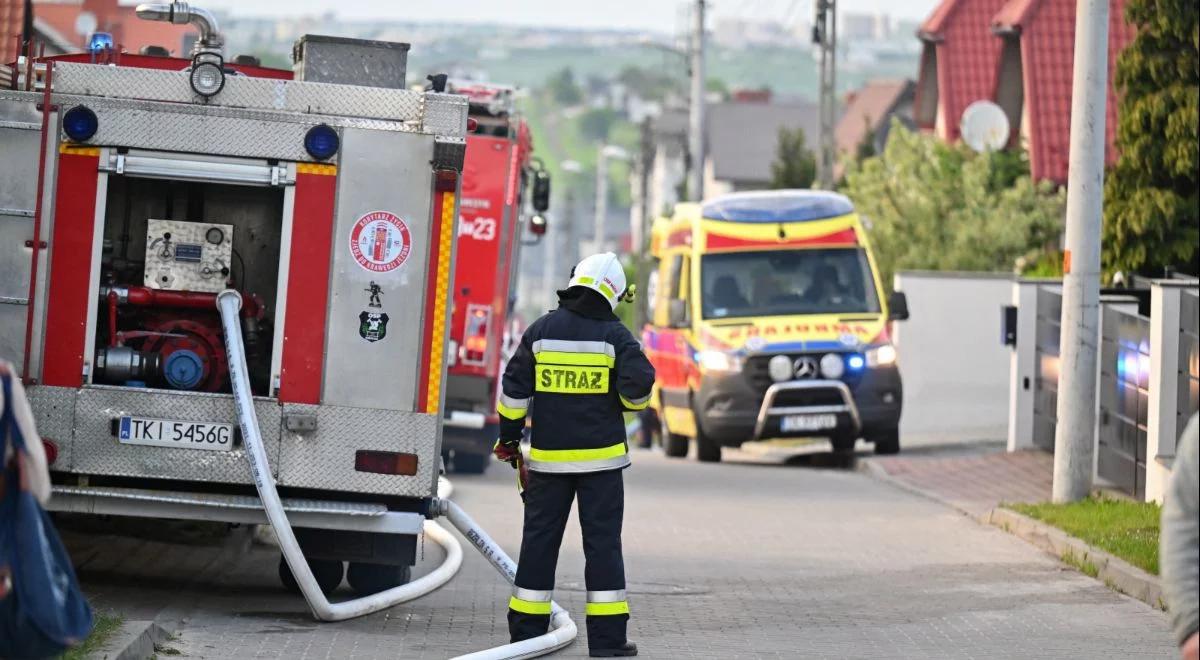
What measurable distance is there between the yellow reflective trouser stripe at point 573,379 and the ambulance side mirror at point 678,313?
44.3ft

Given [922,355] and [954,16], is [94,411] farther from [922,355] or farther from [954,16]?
[954,16]

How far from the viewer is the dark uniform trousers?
30.9 feet

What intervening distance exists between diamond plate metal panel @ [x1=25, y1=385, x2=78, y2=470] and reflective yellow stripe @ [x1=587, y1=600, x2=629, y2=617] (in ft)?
8.78

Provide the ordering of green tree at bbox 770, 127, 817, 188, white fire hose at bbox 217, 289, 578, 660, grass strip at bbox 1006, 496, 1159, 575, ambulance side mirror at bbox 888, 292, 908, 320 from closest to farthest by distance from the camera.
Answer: white fire hose at bbox 217, 289, 578, 660 → grass strip at bbox 1006, 496, 1159, 575 → ambulance side mirror at bbox 888, 292, 908, 320 → green tree at bbox 770, 127, 817, 188

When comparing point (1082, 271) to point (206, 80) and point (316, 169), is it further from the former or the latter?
point (206, 80)

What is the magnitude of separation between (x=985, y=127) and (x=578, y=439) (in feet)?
76.7

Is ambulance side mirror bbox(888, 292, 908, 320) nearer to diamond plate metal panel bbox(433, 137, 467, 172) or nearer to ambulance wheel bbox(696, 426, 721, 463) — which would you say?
ambulance wheel bbox(696, 426, 721, 463)

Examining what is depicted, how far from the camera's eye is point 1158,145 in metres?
20.6

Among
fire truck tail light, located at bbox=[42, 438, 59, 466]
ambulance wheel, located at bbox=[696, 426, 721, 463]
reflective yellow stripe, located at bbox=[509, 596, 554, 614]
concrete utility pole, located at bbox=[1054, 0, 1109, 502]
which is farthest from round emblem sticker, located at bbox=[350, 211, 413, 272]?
ambulance wheel, located at bbox=[696, 426, 721, 463]

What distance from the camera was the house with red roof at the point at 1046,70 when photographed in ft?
108

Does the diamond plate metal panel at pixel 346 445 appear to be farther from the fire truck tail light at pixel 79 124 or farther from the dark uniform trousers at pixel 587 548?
the fire truck tail light at pixel 79 124

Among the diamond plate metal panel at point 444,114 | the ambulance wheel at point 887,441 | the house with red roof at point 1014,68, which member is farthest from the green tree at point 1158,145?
the diamond plate metal panel at point 444,114

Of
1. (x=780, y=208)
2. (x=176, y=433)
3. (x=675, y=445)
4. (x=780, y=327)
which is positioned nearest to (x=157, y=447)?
(x=176, y=433)

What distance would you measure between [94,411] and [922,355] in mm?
18675
